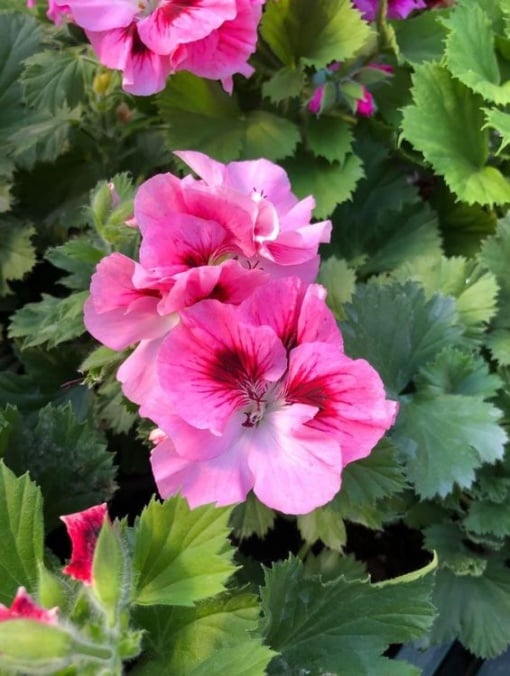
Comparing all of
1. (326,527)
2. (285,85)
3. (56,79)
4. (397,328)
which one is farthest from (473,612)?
(56,79)

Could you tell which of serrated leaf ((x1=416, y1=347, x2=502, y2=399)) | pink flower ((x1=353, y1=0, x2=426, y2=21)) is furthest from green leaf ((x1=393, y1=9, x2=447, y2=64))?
serrated leaf ((x1=416, y1=347, x2=502, y2=399))

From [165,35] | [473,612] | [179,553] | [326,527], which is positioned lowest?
[473,612]

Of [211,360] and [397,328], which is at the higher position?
[211,360]

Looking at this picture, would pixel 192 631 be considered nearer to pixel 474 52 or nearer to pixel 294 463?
pixel 294 463

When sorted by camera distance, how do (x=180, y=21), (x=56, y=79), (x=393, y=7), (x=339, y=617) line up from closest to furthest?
(x=339, y=617), (x=180, y=21), (x=56, y=79), (x=393, y=7)

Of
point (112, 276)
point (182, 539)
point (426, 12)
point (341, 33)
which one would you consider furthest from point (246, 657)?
point (426, 12)

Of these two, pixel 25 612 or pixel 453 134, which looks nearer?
pixel 25 612

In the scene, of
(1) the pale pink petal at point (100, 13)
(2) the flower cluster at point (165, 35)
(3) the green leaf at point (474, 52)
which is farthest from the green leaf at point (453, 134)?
(1) the pale pink petal at point (100, 13)
